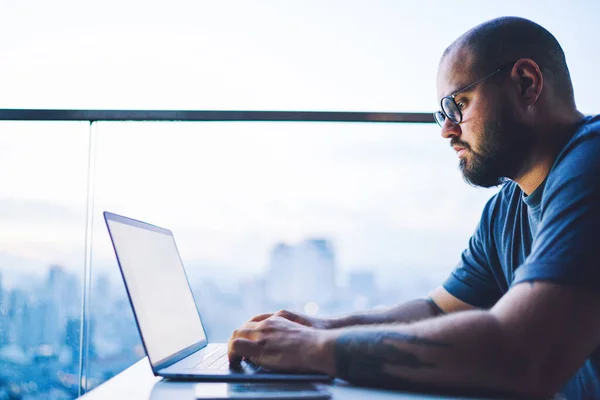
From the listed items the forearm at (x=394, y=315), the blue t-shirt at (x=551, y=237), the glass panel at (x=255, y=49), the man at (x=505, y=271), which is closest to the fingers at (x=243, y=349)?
the man at (x=505, y=271)

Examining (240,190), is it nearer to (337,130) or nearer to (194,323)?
(337,130)

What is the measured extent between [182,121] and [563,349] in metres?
1.17

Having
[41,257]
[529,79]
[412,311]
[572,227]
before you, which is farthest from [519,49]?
[41,257]

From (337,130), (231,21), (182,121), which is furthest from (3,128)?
(337,130)

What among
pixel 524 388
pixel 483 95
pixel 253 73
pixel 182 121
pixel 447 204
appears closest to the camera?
pixel 524 388

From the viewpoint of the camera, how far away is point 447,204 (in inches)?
69.9

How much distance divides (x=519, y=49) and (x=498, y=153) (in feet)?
0.70

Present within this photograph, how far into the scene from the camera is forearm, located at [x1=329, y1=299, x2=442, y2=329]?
43.2 inches

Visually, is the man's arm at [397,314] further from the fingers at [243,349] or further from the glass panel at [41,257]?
the glass panel at [41,257]

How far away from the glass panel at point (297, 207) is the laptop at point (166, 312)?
49 cm

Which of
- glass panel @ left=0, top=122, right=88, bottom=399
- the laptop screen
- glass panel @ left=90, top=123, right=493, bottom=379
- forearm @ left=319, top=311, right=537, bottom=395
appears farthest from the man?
glass panel @ left=0, top=122, right=88, bottom=399

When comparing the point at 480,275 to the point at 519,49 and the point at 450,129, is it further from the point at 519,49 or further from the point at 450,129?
the point at 519,49

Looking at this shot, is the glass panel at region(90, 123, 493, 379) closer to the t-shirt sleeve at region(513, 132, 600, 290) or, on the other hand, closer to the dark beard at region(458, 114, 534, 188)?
the dark beard at region(458, 114, 534, 188)

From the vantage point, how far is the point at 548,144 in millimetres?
1022
